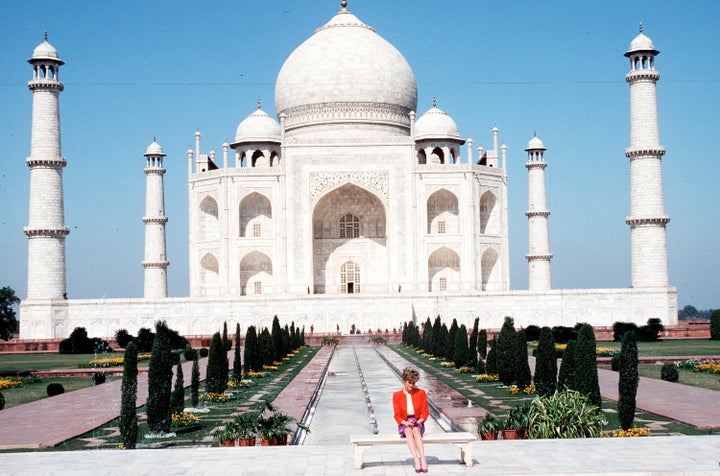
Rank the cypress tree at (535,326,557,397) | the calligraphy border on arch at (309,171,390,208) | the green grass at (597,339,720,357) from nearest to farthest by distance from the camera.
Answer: the cypress tree at (535,326,557,397)
the green grass at (597,339,720,357)
the calligraphy border on arch at (309,171,390,208)

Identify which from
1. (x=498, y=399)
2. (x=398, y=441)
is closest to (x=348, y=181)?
(x=498, y=399)

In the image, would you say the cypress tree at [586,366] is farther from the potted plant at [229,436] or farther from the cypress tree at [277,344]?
the cypress tree at [277,344]

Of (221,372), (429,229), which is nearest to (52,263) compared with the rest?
(429,229)

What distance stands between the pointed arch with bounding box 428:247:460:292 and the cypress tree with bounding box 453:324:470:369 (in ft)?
49.1

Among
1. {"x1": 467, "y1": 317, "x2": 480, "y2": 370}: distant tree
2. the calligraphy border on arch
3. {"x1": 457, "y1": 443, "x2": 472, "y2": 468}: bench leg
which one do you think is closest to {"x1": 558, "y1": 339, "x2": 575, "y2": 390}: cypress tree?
{"x1": 457, "y1": 443, "x2": 472, "y2": 468}: bench leg

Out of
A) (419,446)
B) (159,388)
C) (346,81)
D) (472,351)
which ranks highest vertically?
(346,81)

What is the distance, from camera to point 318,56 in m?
32.5

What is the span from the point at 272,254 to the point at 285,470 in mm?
23648

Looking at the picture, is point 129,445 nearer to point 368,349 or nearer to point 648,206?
point 368,349

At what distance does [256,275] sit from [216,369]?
1950 cm

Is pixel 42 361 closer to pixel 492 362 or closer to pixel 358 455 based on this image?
pixel 492 362

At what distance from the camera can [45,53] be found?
2603cm

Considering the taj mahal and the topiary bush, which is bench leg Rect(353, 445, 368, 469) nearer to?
the topiary bush

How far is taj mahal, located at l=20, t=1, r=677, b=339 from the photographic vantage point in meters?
26.0
